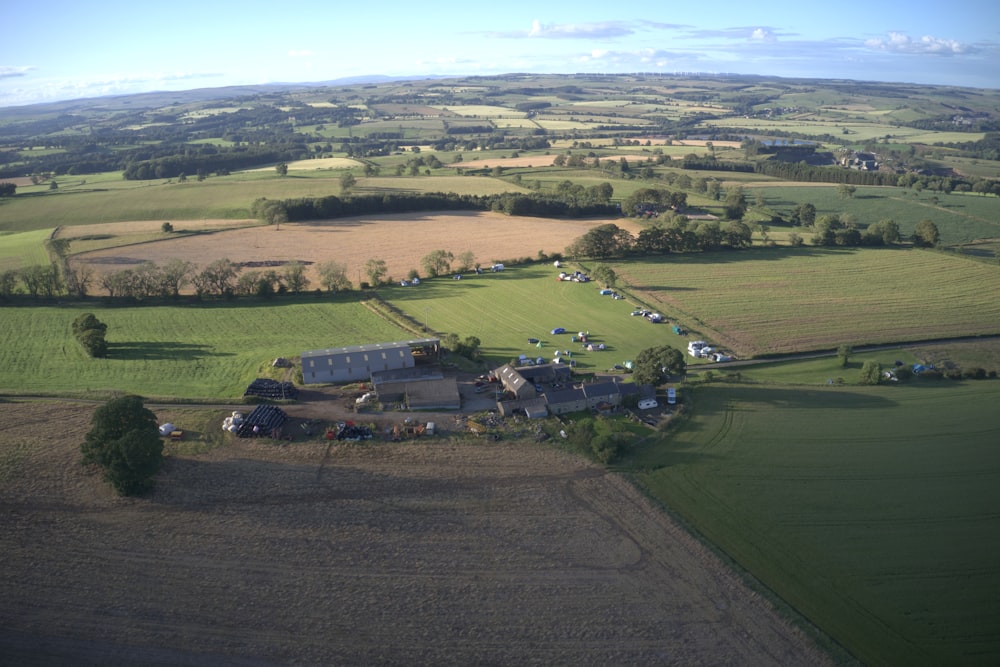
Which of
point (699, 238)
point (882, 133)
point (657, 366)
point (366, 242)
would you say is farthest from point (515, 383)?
point (882, 133)

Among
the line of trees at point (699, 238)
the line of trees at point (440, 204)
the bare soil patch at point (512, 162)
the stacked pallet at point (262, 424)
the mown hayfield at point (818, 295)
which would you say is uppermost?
the bare soil patch at point (512, 162)

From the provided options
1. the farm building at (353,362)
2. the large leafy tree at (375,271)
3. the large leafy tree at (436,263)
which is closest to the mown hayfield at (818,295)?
the large leafy tree at (436,263)

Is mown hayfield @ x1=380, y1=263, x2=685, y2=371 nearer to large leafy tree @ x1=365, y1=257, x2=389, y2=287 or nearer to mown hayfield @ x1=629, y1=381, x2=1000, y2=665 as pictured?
large leafy tree @ x1=365, y1=257, x2=389, y2=287

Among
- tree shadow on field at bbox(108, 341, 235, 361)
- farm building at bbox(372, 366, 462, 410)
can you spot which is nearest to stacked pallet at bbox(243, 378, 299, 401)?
farm building at bbox(372, 366, 462, 410)

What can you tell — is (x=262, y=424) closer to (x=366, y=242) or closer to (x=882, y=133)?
(x=366, y=242)

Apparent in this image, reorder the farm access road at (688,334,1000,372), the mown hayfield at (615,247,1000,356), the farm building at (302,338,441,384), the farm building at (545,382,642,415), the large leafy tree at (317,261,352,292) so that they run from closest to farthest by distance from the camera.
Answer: the farm building at (545,382,642,415) < the farm building at (302,338,441,384) < the farm access road at (688,334,1000,372) < the mown hayfield at (615,247,1000,356) < the large leafy tree at (317,261,352,292)

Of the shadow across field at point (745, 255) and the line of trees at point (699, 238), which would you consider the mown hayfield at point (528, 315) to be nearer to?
the line of trees at point (699, 238)
